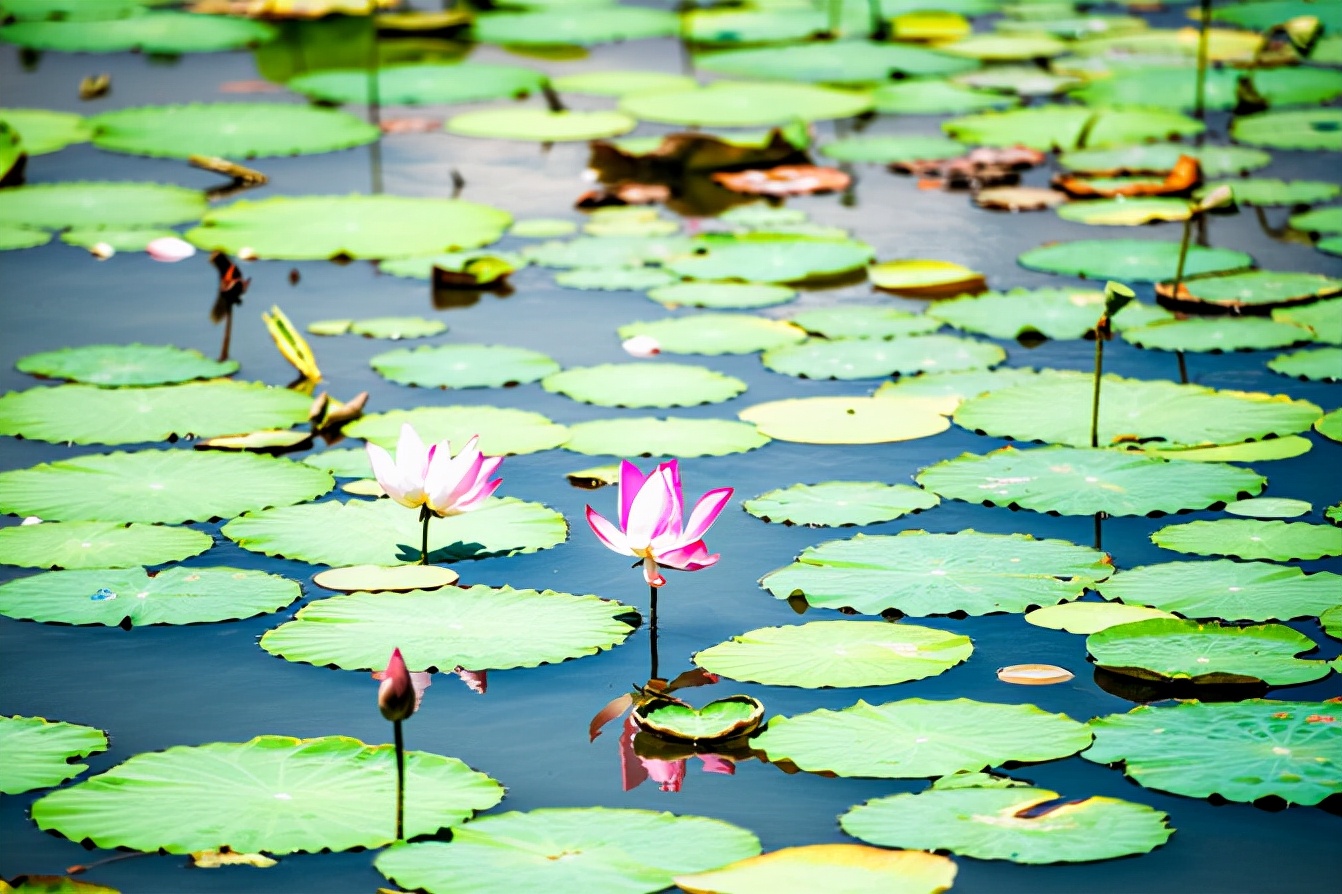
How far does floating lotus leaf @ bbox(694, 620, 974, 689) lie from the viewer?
253 cm

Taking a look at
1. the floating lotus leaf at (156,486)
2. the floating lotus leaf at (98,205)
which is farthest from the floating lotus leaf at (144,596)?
the floating lotus leaf at (98,205)

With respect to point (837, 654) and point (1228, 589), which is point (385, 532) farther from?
point (1228, 589)

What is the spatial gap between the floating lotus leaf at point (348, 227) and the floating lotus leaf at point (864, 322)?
1.15 m

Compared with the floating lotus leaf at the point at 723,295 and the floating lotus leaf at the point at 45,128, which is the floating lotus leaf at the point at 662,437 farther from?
the floating lotus leaf at the point at 45,128

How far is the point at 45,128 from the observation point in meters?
6.50

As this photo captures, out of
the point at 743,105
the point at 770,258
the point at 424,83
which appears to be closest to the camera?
the point at 770,258

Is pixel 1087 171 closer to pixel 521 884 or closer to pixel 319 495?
pixel 319 495

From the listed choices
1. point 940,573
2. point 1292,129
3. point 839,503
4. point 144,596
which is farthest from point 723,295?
point 1292,129

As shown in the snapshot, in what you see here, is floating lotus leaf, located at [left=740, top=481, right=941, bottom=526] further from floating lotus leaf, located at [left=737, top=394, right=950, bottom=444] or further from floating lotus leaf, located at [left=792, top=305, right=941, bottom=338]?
floating lotus leaf, located at [left=792, top=305, right=941, bottom=338]

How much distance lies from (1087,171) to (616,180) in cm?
155

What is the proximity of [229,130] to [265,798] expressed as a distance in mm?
4634

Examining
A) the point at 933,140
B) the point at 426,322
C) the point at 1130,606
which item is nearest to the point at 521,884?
the point at 1130,606

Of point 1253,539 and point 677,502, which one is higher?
point 677,502

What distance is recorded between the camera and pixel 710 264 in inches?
190
